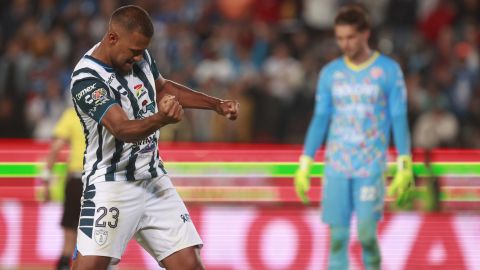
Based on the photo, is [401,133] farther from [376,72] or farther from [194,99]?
[194,99]

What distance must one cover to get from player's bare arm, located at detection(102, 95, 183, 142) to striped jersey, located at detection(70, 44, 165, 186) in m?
0.12

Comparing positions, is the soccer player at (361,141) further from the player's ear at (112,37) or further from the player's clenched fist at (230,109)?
the player's ear at (112,37)

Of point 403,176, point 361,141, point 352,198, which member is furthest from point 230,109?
point 403,176

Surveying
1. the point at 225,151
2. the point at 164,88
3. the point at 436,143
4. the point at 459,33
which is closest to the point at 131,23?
the point at 164,88

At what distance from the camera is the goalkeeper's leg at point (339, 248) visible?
8.07 metres

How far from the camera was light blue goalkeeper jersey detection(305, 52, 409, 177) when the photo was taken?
8.05 m

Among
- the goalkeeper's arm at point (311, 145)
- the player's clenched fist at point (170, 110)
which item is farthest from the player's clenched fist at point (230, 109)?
the goalkeeper's arm at point (311, 145)

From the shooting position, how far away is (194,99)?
650 cm

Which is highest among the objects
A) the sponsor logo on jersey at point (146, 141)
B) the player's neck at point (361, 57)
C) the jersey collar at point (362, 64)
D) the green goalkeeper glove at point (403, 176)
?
the player's neck at point (361, 57)

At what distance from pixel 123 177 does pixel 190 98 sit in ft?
2.19

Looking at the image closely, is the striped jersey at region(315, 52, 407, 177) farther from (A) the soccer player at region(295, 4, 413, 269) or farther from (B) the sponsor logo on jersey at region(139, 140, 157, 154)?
(B) the sponsor logo on jersey at region(139, 140, 157, 154)

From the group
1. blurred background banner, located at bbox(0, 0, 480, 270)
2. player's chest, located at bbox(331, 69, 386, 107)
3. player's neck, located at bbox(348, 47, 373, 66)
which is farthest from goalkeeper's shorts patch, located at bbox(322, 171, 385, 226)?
blurred background banner, located at bbox(0, 0, 480, 270)

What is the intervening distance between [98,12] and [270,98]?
124 inches

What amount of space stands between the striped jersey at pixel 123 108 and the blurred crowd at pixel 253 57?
725cm
